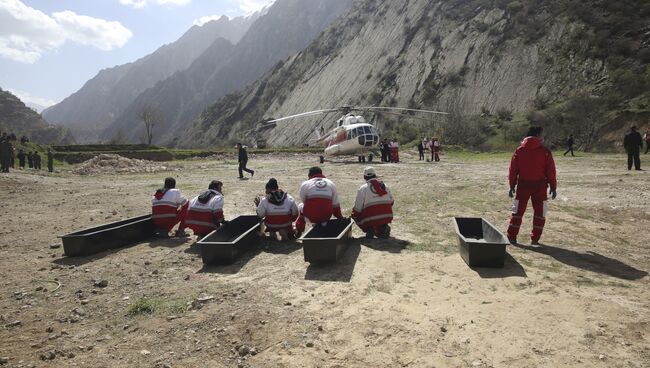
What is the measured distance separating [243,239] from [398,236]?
3391mm

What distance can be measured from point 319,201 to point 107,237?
4471 mm

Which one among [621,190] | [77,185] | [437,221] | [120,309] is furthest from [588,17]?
[120,309]

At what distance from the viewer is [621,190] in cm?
1334

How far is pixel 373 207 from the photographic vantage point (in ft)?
28.7

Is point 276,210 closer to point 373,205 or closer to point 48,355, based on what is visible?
point 373,205

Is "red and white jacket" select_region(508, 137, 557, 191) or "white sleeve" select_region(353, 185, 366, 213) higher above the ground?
"red and white jacket" select_region(508, 137, 557, 191)

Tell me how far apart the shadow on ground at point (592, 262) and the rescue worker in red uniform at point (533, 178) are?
16.5 inches

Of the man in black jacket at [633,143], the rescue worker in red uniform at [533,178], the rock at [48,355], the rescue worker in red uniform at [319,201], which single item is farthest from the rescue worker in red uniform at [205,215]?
the man in black jacket at [633,143]

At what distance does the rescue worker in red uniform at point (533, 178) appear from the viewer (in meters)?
7.86

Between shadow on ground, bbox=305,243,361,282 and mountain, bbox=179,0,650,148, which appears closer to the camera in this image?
shadow on ground, bbox=305,243,361,282

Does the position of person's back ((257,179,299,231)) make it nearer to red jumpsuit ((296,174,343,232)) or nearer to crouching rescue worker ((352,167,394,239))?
red jumpsuit ((296,174,343,232))

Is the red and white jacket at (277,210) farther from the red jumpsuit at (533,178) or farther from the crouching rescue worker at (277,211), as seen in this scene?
the red jumpsuit at (533,178)

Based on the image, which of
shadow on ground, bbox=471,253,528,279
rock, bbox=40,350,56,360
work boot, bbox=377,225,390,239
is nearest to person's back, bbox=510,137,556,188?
shadow on ground, bbox=471,253,528,279

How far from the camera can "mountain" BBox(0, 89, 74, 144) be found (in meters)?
110
